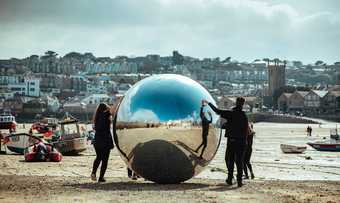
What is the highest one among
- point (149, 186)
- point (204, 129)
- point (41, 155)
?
point (204, 129)

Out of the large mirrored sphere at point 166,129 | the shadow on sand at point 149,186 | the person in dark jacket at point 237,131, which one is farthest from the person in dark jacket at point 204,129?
the shadow on sand at point 149,186

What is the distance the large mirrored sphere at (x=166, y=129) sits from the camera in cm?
1408

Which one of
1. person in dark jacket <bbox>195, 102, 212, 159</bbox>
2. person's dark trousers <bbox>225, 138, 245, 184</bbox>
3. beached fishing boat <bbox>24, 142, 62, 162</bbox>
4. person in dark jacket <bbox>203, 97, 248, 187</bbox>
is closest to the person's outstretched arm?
person in dark jacket <bbox>203, 97, 248, 187</bbox>

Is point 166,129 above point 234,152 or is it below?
above

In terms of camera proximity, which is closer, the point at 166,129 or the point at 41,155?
the point at 166,129

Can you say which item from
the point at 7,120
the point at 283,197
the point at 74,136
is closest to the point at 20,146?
the point at 74,136

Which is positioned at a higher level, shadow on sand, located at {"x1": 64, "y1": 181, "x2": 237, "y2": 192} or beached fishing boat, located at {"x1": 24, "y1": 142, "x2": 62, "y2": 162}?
shadow on sand, located at {"x1": 64, "y1": 181, "x2": 237, "y2": 192}

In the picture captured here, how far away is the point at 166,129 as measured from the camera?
45.8 feet

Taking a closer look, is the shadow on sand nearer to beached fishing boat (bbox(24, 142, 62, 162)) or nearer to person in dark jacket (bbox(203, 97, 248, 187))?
person in dark jacket (bbox(203, 97, 248, 187))

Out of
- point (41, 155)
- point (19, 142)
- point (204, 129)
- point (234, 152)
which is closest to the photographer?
point (204, 129)

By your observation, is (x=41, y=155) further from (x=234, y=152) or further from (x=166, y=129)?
(x=166, y=129)

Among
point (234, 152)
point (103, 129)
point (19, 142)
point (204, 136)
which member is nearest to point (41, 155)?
point (19, 142)

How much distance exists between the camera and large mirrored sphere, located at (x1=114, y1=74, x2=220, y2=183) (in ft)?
46.2

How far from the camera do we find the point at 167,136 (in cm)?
1404
